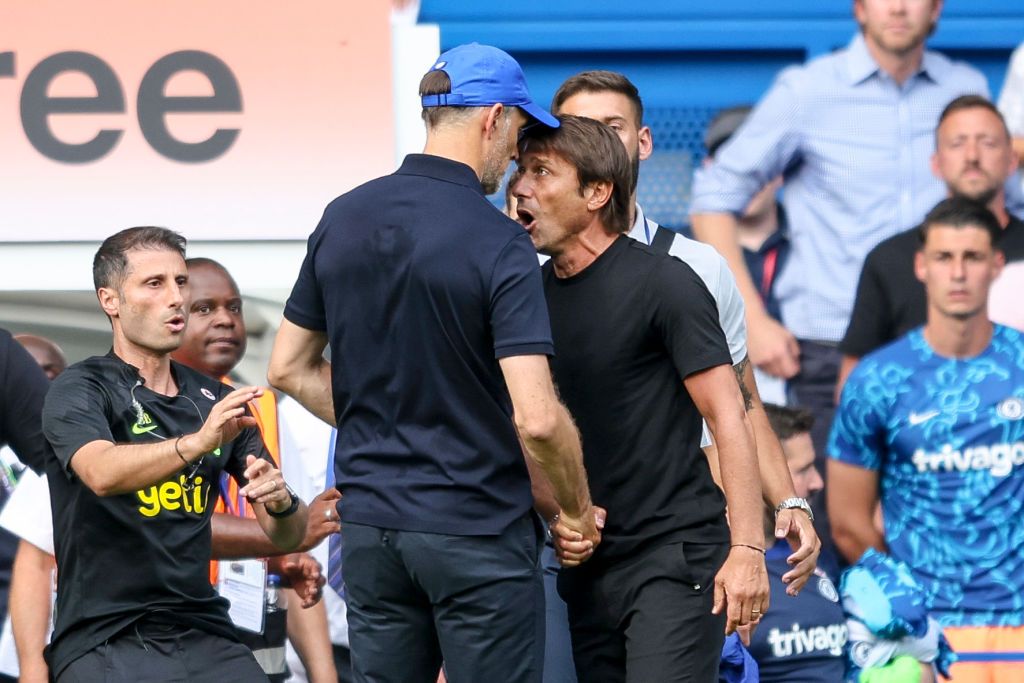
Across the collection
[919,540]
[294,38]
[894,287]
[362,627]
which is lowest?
[919,540]

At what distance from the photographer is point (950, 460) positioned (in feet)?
18.7

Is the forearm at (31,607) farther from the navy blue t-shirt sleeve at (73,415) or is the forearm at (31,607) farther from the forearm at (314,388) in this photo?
the forearm at (314,388)

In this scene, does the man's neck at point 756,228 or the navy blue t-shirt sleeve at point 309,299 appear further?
the man's neck at point 756,228

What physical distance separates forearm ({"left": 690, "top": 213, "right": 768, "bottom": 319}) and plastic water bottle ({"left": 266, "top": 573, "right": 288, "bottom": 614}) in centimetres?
199

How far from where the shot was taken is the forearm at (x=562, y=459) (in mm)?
3418

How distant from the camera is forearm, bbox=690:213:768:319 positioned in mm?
6172

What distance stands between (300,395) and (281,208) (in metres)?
2.50

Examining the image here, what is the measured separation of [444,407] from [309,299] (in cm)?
43

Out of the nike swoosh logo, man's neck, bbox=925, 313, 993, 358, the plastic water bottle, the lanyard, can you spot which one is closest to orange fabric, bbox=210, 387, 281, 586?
the plastic water bottle

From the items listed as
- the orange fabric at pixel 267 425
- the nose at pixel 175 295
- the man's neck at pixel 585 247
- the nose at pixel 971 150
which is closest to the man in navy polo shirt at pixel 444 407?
the man's neck at pixel 585 247

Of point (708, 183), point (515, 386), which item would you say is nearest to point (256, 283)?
point (708, 183)

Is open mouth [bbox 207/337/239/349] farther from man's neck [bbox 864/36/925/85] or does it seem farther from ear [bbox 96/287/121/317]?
man's neck [bbox 864/36/925/85]

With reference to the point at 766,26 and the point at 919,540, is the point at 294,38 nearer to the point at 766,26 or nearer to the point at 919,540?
the point at 766,26

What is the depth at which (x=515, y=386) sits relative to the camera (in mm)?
3393
